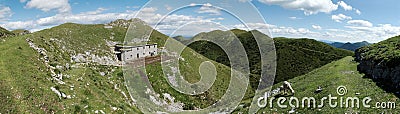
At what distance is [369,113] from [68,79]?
35201 mm

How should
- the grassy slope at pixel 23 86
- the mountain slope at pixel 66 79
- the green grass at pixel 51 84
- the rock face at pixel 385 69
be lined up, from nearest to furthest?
the grassy slope at pixel 23 86
the green grass at pixel 51 84
the mountain slope at pixel 66 79
the rock face at pixel 385 69

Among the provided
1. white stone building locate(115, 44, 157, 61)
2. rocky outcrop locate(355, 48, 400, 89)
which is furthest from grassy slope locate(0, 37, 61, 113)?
Result: rocky outcrop locate(355, 48, 400, 89)

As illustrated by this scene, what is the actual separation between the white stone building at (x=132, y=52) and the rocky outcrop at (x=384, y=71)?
52.0 metres

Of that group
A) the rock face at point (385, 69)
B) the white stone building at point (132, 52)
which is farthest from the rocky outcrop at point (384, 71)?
the white stone building at point (132, 52)

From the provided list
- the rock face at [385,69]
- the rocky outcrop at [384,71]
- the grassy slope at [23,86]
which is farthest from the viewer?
the rock face at [385,69]

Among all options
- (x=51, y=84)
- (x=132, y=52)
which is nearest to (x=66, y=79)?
(x=51, y=84)

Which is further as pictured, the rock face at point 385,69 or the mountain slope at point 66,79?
the rock face at point 385,69

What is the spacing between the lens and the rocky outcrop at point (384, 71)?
95.8ft

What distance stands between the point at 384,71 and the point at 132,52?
183 ft

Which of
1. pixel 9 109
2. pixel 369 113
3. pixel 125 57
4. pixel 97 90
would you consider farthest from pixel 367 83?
pixel 125 57

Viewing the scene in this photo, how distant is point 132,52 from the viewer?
70625 millimetres

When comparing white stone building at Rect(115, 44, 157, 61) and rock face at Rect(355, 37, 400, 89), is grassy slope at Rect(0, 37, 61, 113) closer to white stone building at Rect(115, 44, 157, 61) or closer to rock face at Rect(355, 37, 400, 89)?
white stone building at Rect(115, 44, 157, 61)

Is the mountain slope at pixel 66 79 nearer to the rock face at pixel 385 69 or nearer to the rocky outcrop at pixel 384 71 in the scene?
the rocky outcrop at pixel 384 71

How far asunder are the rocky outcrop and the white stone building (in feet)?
171
